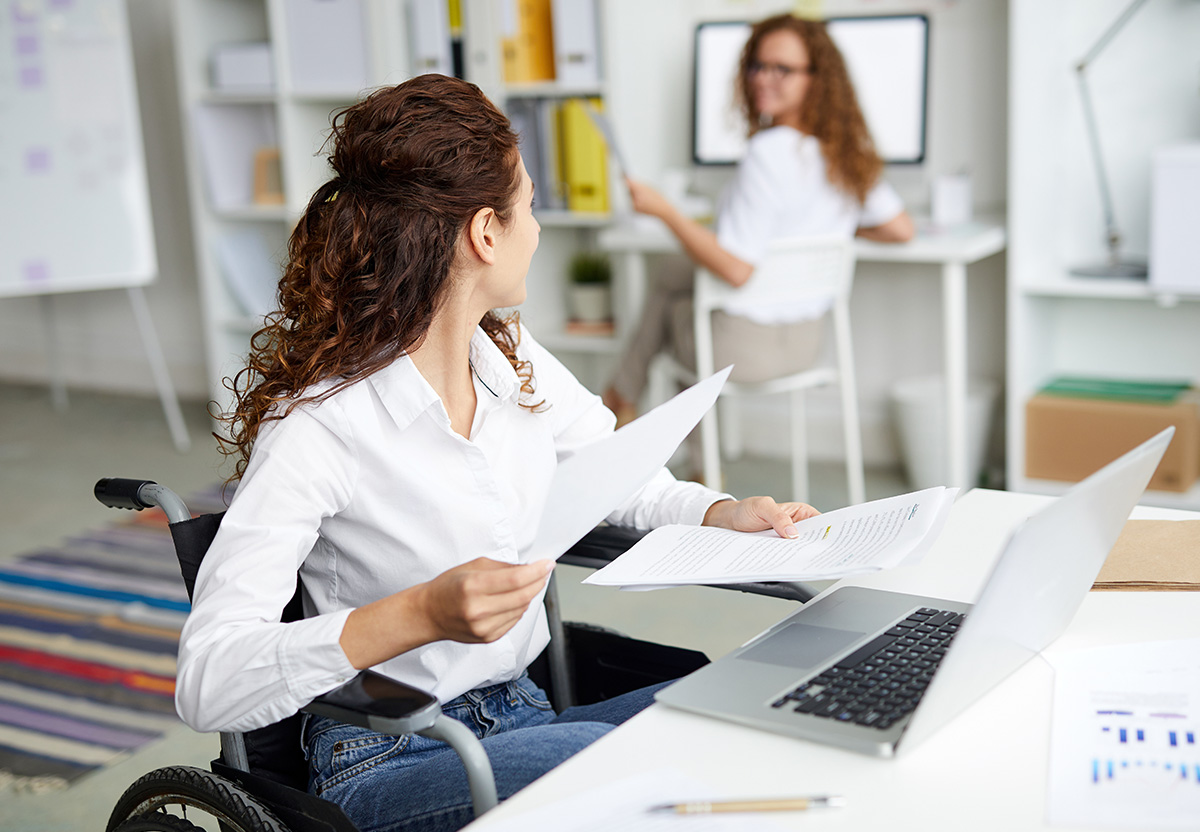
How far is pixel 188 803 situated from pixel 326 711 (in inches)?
7.5

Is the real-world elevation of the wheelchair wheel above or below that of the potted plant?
below

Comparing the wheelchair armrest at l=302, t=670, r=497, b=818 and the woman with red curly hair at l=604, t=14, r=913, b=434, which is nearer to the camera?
the wheelchair armrest at l=302, t=670, r=497, b=818

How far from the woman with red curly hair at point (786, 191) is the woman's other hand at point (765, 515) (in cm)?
172

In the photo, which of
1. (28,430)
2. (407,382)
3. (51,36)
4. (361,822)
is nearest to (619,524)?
(407,382)

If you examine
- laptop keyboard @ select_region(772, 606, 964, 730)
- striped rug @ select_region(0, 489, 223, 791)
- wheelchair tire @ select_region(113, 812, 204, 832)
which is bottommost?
striped rug @ select_region(0, 489, 223, 791)

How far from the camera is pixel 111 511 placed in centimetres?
352

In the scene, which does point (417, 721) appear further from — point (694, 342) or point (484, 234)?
point (694, 342)

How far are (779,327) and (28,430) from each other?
3.04 m

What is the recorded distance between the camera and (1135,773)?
726 millimetres

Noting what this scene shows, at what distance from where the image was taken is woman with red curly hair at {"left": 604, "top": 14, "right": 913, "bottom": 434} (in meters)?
2.86

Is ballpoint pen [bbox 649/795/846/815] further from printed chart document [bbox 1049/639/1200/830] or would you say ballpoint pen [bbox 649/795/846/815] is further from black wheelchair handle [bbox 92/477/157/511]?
black wheelchair handle [bbox 92/477/157/511]

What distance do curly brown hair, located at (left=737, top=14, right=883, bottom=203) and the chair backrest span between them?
17 cm

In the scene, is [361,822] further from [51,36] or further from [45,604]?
[51,36]

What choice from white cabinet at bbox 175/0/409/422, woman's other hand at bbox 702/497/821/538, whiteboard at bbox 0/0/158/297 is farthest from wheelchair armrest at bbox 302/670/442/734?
whiteboard at bbox 0/0/158/297
